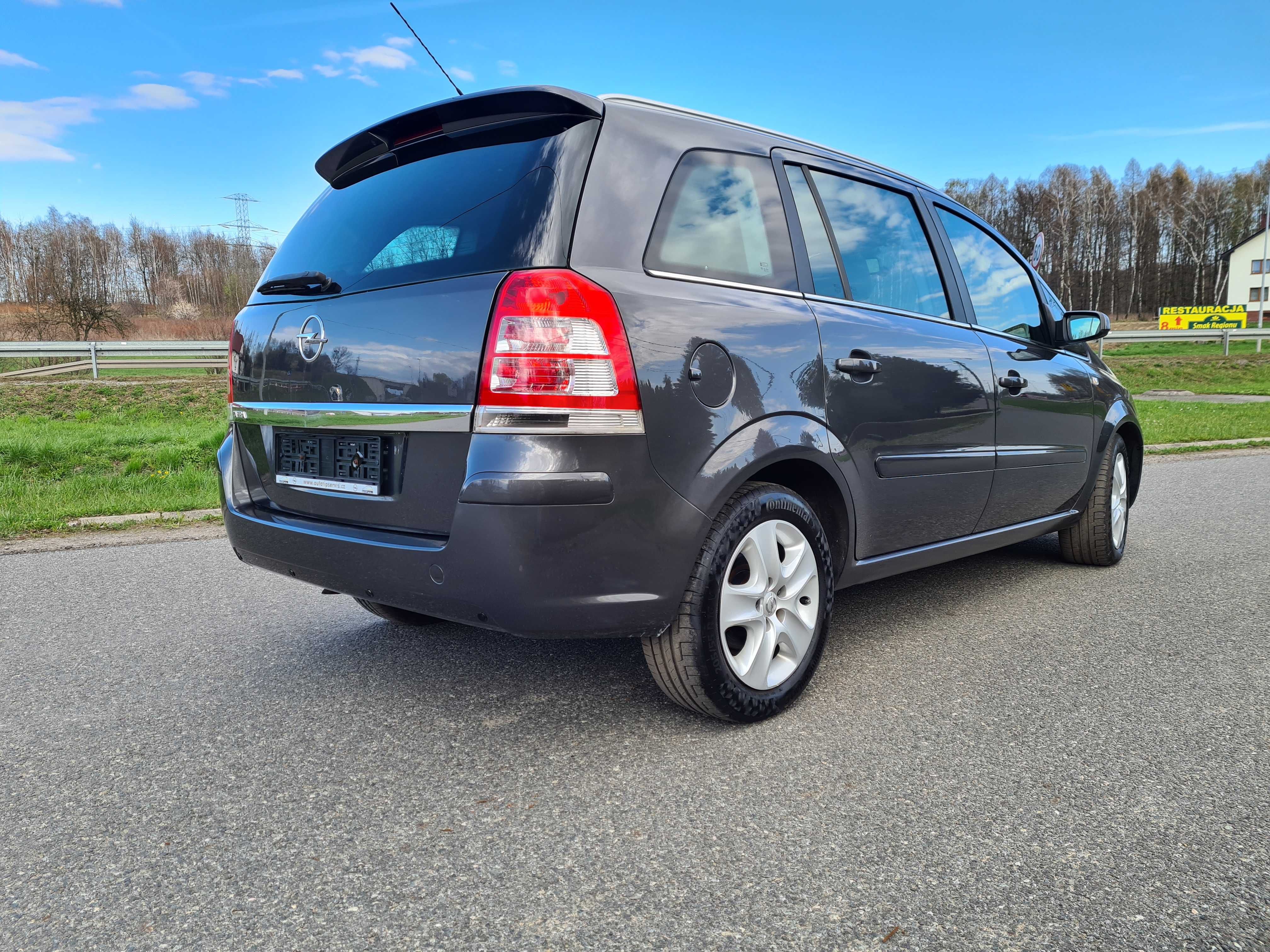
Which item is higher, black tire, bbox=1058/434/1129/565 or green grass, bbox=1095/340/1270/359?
green grass, bbox=1095/340/1270/359

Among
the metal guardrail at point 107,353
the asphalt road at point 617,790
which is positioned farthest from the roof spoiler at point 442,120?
the metal guardrail at point 107,353

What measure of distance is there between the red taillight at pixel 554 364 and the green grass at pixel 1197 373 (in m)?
22.4

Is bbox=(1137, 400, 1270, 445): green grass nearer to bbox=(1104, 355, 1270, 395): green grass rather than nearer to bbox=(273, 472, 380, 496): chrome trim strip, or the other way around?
bbox=(1104, 355, 1270, 395): green grass

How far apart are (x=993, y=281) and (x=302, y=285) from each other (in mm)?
3017

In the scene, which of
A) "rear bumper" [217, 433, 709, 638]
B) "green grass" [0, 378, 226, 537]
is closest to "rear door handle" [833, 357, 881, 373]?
"rear bumper" [217, 433, 709, 638]

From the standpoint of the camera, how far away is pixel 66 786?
238 centimetres

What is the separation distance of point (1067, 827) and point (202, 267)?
83377 millimetres

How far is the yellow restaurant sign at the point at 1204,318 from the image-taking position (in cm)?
4875

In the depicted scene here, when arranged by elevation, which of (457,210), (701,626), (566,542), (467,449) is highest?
(457,210)

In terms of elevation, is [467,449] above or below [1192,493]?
above

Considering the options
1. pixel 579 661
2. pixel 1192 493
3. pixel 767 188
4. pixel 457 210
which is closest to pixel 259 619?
pixel 579 661

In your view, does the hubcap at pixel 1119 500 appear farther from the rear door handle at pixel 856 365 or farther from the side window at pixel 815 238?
the side window at pixel 815 238

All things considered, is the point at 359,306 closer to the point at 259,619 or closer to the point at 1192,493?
the point at 259,619

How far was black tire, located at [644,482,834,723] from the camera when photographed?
8.41 feet
